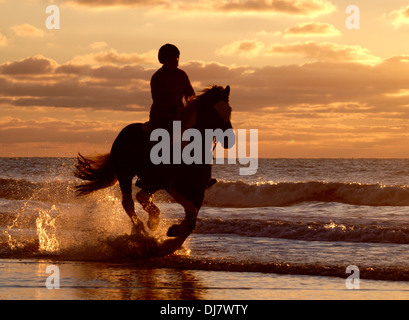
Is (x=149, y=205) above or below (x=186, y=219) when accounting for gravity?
above

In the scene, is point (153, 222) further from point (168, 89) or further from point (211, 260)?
point (168, 89)

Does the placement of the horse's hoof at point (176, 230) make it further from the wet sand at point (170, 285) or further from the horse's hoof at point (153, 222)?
the horse's hoof at point (153, 222)

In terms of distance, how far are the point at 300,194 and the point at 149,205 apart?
20641mm

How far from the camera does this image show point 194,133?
9.62 m

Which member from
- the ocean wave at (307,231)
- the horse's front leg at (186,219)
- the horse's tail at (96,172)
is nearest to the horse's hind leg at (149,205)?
the horse's front leg at (186,219)

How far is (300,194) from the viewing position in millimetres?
31000

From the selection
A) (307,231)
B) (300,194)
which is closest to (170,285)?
(307,231)

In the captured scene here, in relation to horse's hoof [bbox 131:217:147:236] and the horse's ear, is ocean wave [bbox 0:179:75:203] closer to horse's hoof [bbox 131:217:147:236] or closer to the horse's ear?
horse's hoof [bbox 131:217:147:236]

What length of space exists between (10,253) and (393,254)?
6.38 metres

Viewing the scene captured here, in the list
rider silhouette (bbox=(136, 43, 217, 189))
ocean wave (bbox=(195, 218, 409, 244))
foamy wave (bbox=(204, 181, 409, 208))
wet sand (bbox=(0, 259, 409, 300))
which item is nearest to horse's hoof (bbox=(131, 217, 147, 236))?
wet sand (bbox=(0, 259, 409, 300))

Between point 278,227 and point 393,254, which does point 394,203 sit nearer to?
point 278,227

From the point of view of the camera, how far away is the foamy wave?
29.5 m

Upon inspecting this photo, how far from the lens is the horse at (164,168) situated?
962cm

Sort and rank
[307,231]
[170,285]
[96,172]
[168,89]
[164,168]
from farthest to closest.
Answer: [307,231] < [96,172] < [168,89] < [164,168] < [170,285]
